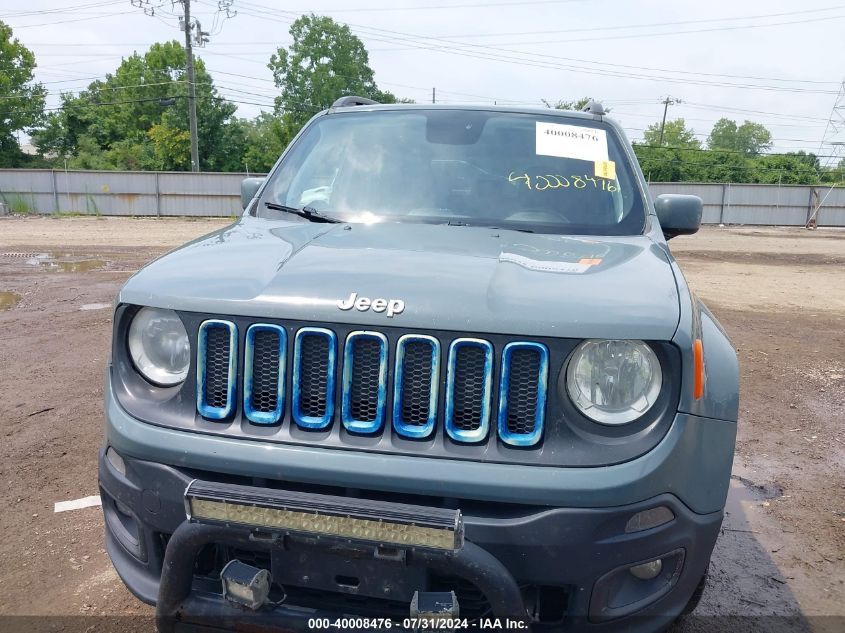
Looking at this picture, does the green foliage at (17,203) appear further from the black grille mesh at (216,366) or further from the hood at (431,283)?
the black grille mesh at (216,366)

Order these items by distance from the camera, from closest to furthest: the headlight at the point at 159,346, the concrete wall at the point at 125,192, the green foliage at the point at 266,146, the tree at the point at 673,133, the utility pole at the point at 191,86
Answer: the headlight at the point at 159,346, the concrete wall at the point at 125,192, the utility pole at the point at 191,86, the green foliage at the point at 266,146, the tree at the point at 673,133

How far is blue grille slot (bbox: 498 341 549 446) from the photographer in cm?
188

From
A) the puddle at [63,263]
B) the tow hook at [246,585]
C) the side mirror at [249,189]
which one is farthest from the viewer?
the puddle at [63,263]

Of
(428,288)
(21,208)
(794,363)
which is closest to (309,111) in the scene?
(21,208)

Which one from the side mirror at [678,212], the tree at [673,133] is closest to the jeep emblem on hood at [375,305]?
the side mirror at [678,212]

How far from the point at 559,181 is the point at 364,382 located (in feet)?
5.51

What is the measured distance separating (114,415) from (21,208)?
3376 centimetres

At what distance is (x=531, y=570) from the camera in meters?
1.83

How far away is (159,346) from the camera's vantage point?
2.19 m

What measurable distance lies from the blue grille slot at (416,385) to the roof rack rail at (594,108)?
234 cm

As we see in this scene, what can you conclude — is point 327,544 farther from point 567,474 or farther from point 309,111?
point 309,111

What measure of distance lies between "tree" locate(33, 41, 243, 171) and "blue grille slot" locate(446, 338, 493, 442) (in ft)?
171

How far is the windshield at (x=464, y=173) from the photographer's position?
3047 mm

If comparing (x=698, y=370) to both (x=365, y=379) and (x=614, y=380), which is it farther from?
(x=365, y=379)
